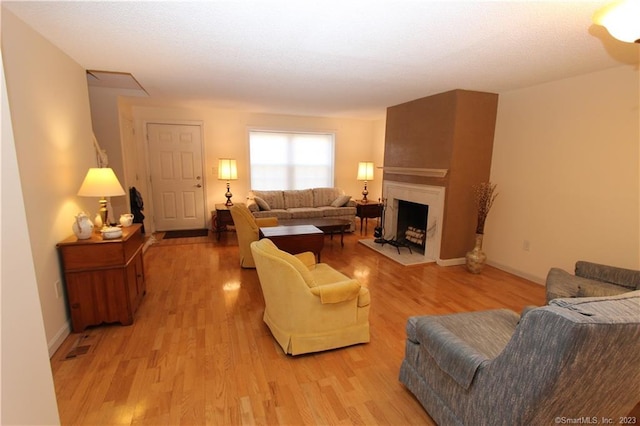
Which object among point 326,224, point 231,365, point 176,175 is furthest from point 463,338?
point 176,175

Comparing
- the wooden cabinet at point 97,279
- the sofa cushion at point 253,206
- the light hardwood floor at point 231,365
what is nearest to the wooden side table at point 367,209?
the sofa cushion at point 253,206

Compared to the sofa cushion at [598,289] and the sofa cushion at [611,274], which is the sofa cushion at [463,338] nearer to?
the sofa cushion at [598,289]

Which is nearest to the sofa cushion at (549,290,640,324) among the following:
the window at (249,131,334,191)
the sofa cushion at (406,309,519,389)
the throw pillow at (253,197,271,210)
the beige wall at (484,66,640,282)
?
the sofa cushion at (406,309,519,389)

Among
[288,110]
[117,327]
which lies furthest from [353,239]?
[117,327]

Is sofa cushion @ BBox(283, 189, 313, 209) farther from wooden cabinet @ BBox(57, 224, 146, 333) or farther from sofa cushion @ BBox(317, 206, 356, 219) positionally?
wooden cabinet @ BBox(57, 224, 146, 333)

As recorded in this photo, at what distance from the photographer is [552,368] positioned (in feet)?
3.21

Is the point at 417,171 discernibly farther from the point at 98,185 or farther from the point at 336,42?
the point at 98,185

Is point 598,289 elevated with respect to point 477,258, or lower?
elevated

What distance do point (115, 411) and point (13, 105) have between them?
76.4 inches

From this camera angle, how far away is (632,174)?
2750 millimetres

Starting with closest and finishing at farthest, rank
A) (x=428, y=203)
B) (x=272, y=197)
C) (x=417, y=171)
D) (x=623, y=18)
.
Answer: (x=623, y=18), (x=428, y=203), (x=417, y=171), (x=272, y=197)

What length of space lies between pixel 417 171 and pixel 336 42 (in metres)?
2.58

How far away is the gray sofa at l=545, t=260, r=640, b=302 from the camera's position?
232 centimetres

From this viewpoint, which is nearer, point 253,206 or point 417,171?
Result: point 417,171
